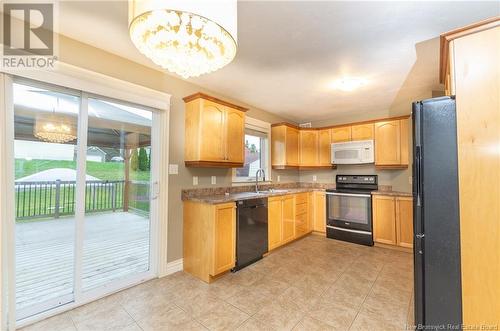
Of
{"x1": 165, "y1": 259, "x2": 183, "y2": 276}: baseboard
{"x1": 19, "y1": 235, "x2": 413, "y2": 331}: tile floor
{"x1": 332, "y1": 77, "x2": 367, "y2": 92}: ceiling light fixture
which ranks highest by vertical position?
{"x1": 332, "y1": 77, "x2": 367, "y2": 92}: ceiling light fixture

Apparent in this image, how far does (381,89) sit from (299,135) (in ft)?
5.89

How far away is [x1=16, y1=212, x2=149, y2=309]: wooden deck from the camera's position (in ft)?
6.36

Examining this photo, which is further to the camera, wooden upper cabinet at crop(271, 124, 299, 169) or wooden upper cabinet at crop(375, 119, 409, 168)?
wooden upper cabinet at crop(271, 124, 299, 169)

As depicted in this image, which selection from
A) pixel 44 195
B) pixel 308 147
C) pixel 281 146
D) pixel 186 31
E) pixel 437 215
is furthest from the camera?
pixel 308 147

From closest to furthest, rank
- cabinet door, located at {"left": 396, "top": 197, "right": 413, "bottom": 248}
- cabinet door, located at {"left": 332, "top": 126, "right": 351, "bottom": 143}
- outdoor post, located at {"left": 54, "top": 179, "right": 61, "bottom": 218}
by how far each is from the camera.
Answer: outdoor post, located at {"left": 54, "top": 179, "right": 61, "bottom": 218}
cabinet door, located at {"left": 396, "top": 197, "right": 413, "bottom": 248}
cabinet door, located at {"left": 332, "top": 126, "right": 351, "bottom": 143}

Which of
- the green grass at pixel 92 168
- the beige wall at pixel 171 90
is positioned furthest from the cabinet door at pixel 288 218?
the green grass at pixel 92 168

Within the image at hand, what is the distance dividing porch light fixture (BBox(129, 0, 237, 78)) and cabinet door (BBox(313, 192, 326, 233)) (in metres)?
3.48

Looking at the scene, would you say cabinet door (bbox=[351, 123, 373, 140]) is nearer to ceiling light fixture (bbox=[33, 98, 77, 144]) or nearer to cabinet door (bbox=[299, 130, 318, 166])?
cabinet door (bbox=[299, 130, 318, 166])

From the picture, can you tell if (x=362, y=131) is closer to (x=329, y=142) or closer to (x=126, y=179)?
(x=329, y=142)

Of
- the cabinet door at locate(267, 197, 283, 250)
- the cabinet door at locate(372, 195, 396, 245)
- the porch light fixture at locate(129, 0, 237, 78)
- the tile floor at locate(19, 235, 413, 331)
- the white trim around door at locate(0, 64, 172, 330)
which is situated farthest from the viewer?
the cabinet door at locate(372, 195, 396, 245)

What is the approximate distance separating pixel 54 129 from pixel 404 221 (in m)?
4.56

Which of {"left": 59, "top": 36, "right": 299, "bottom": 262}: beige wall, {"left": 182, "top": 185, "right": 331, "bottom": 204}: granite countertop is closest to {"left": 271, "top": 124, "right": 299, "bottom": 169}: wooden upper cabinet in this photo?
{"left": 182, "top": 185, "right": 331, "bottom": 204}: granite countertop

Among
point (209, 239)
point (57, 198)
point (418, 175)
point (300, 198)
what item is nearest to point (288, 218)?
point (300, 198)

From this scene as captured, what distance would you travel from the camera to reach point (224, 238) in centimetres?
257
